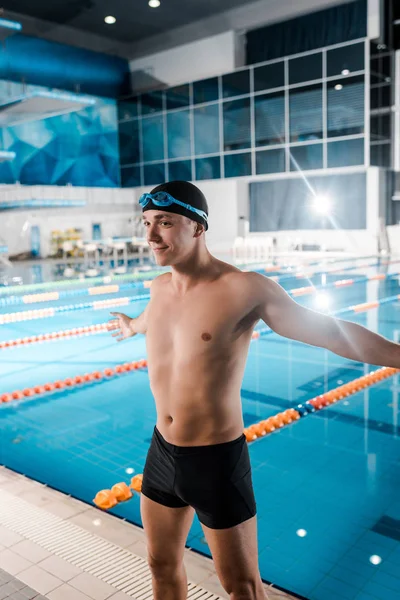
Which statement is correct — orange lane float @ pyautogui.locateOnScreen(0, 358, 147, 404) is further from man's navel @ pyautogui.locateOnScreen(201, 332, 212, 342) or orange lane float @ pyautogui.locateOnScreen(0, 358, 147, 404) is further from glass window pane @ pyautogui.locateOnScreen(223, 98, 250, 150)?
glass window pane @ pyautogui.locateOnScreen(223, 98, 250, 150)

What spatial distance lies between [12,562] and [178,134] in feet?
75.2

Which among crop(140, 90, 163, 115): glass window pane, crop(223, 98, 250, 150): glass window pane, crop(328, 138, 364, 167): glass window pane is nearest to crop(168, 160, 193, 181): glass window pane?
crop(223, 98, 250, 150): glass window pane

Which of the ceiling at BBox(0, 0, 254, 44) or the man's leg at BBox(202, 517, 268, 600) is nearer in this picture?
the man's leg at BBox(202, 517, 268, 600)

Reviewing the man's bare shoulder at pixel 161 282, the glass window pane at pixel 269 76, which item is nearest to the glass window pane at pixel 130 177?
the glass window pane at pixel 269 76

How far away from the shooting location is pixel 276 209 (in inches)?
845

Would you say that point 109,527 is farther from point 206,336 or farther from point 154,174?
point 154,174

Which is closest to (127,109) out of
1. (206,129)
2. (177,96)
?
(177,96)

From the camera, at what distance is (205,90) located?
22.6 metres

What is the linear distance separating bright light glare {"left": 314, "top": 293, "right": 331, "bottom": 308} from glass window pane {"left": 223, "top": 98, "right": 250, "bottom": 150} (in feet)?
39.7

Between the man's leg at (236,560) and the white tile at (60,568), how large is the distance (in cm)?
99

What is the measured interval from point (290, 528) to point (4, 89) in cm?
2187

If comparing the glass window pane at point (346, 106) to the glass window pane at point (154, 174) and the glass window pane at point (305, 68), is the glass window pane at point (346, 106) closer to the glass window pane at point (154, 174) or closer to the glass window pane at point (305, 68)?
the glass window pane at point (305, 68)

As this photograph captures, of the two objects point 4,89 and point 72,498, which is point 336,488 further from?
point 4,89

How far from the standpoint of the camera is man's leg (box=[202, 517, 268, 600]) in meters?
1.49
